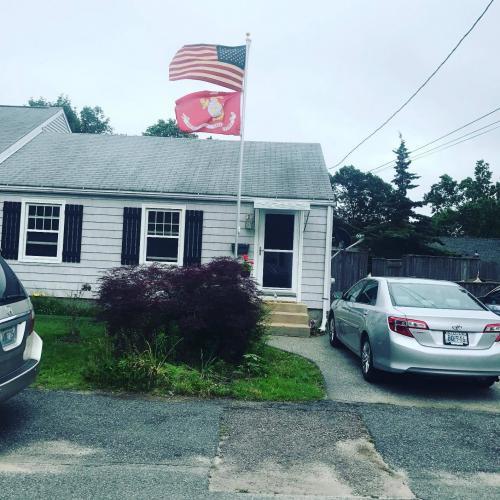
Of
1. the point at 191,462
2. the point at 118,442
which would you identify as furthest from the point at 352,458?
the point at 118,442

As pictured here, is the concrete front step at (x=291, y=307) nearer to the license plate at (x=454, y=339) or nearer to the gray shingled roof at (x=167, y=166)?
the gray shingled roof at (x=167, y=166)

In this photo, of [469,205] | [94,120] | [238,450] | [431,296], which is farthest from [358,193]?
[238,450]

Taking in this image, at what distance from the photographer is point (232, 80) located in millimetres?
11172

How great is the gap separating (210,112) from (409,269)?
832 centimetres

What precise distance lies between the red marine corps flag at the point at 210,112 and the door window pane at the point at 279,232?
2.40 meters

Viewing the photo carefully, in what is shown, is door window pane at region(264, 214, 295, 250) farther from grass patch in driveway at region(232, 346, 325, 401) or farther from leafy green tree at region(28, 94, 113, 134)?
leafy green tree at region(28, 94, 113, 134)

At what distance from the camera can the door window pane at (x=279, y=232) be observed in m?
12.5

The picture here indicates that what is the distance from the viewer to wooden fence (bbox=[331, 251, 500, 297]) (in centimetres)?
1512

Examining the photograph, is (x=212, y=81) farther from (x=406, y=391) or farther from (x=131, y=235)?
(x=406, y=391)

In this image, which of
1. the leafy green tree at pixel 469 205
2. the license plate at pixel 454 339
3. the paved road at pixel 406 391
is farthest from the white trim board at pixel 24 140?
the leafy green tree at pixel 469 205

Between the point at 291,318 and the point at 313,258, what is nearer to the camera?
the point at 291,318

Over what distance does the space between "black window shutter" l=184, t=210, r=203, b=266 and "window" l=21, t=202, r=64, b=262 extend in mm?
A: 3102

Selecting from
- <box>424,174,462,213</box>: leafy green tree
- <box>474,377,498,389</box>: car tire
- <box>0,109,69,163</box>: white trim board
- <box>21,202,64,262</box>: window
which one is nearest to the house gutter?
<box>21,202,64,262</box>: window

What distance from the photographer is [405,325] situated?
6387 mm
